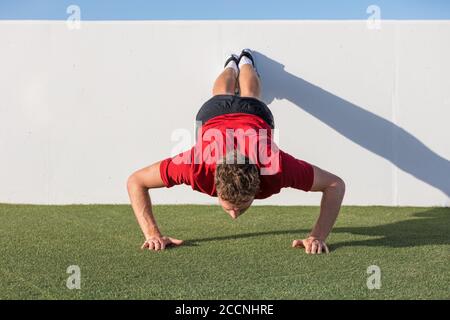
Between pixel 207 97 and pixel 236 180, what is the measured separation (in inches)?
84.0

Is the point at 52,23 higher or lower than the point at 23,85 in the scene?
higher

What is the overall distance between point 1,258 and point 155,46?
2.33m

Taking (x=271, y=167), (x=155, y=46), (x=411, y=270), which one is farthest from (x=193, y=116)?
(x=411, y=270)

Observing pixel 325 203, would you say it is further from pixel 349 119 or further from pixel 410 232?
pixel 349 119

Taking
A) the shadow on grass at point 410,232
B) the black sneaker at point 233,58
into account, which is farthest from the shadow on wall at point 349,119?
the shadow on grass at point 410,232

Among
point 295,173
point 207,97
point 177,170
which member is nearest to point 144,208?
point 177,170

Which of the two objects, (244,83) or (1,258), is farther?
(244,83)

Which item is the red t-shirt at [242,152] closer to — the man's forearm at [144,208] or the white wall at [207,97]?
the man's forearm at [144,208]

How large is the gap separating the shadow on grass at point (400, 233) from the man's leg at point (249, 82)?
0.97 metres

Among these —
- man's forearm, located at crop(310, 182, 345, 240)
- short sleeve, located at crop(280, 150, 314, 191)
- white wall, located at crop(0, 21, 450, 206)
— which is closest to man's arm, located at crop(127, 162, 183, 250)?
short sleeve, located at crop(280, 150, 314, 191)

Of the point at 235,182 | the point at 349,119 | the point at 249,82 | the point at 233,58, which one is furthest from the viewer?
the point at 349,119

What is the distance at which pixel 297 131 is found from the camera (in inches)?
173

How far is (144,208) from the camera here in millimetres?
2887

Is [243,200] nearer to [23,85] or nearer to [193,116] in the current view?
[193,116]
